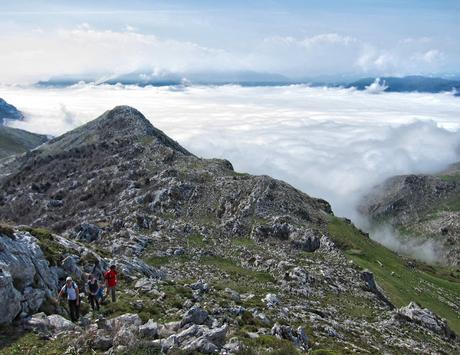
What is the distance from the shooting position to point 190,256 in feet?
230

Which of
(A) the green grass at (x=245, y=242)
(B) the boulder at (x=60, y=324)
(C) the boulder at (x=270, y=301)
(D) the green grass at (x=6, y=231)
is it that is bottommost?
(A) the green grass at (x=245, y=242)

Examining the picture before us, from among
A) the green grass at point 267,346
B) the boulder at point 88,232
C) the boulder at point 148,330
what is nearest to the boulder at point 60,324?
the boulder at point 148,330

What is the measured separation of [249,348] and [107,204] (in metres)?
79.7

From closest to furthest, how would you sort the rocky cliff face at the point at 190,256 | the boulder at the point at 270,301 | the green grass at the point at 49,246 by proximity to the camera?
the rocky cliff face at the point at 190,256, the green grass at the point at 49,246, the boulder at the point at 270,301

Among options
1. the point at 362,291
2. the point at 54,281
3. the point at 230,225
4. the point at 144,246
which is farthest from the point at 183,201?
the point at 54,281

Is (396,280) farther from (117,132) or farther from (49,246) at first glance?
(117,132)

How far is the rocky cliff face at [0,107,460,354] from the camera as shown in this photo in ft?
96.4

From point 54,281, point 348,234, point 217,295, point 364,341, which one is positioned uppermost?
point 54,281

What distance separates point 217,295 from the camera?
144ft

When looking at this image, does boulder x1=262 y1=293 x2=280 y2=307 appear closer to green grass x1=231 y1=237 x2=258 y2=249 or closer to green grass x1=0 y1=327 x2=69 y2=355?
green grass x1=0 y1=327 x2=69 y2=355

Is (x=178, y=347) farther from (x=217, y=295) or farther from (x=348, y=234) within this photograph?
(x=348, y=234)

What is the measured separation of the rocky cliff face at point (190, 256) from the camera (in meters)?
29.4

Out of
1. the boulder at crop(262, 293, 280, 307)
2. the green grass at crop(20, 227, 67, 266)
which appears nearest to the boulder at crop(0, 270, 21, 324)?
the green grass at crop(20, 227, 67, 266)

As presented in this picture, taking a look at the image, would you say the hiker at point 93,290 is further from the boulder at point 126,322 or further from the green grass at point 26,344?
the green grass at point 26,344
